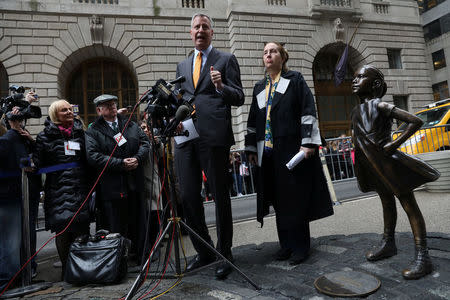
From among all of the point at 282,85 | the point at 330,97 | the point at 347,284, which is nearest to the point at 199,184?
the point at 282,85

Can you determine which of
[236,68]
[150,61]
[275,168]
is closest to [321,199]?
[275,168]

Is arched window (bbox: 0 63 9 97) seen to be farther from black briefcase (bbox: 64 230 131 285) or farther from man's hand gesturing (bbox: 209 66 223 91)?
man's hand gesturing (bbox: 209 66 223 91)

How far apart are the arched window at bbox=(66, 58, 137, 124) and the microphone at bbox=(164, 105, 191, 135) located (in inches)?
499

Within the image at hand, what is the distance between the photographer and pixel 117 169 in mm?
3271

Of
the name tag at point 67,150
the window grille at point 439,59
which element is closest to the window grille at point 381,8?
the window grille at point 439,59

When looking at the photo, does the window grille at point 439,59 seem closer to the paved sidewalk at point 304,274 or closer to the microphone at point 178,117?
the paved sidewalk at point 304,274

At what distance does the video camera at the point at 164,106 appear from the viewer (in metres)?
2.14

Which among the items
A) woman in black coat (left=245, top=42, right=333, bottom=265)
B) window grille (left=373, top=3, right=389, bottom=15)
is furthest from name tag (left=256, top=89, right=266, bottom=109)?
window grille (left=373, top=3, right=389, bottom=15)

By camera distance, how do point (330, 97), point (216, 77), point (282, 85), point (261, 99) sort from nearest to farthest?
point (216, 77), point (282, 85), point (261, 99), point (330, 97)

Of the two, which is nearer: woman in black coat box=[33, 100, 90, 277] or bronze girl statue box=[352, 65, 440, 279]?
bronze girl statue box=[352, 65, 440, 279]

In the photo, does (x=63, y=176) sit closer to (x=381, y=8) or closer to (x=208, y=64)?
(x=208, y=64)

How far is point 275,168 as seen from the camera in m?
2.88

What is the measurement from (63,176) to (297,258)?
2.50 metres

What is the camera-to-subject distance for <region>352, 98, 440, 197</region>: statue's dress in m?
2.12
